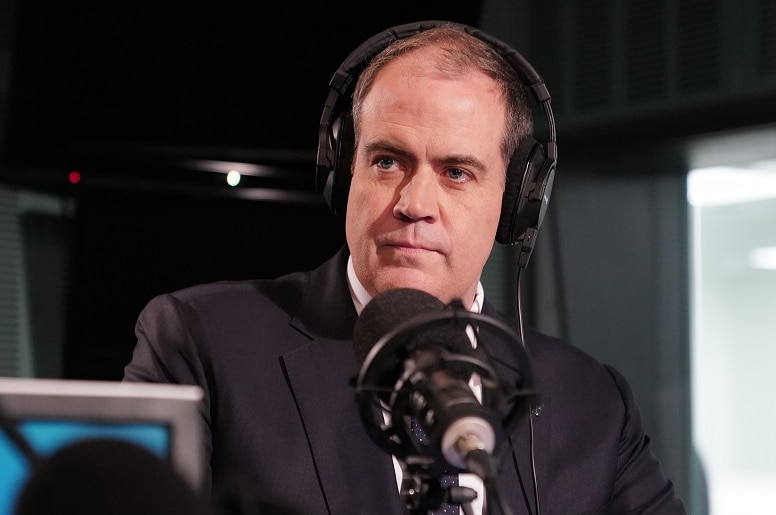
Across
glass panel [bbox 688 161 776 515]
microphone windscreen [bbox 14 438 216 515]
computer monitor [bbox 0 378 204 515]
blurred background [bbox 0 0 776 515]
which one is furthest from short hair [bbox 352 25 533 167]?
glass panel [bbox 688 161 776 515]

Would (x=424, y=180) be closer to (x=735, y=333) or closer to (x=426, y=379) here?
(x=426, y=379)

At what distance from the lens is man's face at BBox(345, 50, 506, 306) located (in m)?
1.51

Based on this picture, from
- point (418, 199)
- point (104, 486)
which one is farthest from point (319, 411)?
point (104, 486)

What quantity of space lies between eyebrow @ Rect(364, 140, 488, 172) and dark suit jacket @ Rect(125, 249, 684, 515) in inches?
10.2

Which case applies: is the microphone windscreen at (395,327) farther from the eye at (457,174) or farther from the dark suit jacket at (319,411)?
the eye at (457,174)

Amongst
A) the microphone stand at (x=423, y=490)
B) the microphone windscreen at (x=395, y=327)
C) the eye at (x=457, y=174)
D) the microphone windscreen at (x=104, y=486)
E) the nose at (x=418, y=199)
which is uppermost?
the eye at (x=457, y=174)

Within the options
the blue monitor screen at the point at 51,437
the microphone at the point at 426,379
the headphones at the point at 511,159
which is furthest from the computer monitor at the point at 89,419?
the headphones at the point at 511,159

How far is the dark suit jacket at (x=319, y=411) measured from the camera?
4.86ft

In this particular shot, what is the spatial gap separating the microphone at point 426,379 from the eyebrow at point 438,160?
0.66 meters

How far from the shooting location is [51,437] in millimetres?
668

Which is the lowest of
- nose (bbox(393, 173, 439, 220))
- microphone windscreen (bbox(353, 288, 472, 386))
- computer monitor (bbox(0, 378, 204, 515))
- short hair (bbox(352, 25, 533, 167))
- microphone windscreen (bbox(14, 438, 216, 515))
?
microphone windscreen (bbox(14, 438, 216, 515))

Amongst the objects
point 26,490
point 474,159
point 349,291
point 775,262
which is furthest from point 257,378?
point 775,262

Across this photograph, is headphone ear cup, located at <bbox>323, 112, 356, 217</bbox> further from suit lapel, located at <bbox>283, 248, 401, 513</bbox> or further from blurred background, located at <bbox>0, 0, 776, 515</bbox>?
blurred background, located at <bbox>0, 0, 776, 515</bbox>

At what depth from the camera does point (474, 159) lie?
1.57 meters
